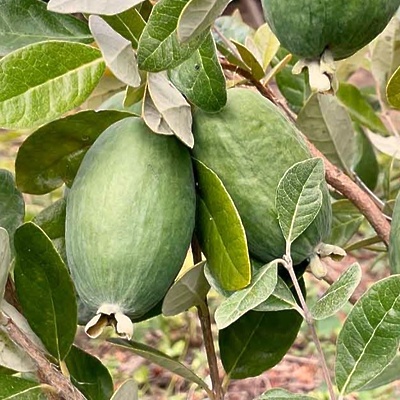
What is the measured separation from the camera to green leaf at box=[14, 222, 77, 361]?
693 millimetres

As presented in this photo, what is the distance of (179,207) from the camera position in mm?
648

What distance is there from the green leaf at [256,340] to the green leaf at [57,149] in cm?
24

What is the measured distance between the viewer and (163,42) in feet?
1.92

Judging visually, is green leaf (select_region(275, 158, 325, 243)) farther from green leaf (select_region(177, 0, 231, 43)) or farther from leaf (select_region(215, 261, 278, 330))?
green leaf (select_region(177, 0, 231, 43))

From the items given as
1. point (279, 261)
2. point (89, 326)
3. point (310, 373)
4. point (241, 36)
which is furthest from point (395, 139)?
point (310, 373)

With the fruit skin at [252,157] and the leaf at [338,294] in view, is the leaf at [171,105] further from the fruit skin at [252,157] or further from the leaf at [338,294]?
the leaf at [338,294]

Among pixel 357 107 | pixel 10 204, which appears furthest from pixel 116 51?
pixel 357 107

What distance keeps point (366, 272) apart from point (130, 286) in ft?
9.21

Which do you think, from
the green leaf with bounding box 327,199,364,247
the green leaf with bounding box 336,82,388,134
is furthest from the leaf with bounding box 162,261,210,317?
the green leaf with bounding box 336,82,388,134

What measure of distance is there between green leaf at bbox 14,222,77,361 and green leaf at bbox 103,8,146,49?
184 millimetres

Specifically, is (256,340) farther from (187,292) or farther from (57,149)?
(57,149)

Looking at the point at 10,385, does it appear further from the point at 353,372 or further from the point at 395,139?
the point at 395,139

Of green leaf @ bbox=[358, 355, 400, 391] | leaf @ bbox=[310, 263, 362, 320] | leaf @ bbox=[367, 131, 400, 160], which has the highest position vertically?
leaf @ bbox=[310, 263, 362, 320]

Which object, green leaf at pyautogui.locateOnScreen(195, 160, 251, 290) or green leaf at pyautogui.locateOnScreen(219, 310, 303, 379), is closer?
green leaf at pyautogui.locateOnScreen(195, 160, 251, 290)
